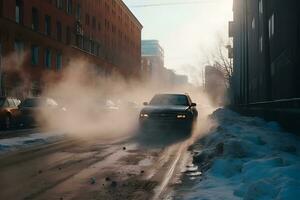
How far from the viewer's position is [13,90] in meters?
37.6

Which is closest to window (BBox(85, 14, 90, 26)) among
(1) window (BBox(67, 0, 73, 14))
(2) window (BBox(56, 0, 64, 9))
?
(1) window (BBox(67, 0, 73, 14))

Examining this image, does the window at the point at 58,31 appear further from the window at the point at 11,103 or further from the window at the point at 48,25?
the window at the point at 11,103

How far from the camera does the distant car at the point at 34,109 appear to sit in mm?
25750

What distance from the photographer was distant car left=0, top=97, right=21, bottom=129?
24438mm

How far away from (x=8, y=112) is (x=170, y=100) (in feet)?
28.7

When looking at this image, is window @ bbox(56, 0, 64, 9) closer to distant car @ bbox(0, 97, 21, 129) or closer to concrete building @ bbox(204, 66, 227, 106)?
distant car @ bbox(0, 97, 21, 129)

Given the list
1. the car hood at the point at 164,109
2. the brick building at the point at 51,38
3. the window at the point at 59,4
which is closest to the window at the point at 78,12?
A: the brick building at the point at 51,38

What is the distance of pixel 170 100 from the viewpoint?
801 inches

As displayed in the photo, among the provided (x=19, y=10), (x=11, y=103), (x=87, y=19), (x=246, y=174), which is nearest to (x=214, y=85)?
(x=87, y=19)

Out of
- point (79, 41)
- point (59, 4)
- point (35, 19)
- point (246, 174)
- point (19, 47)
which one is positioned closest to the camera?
point (246, 174)

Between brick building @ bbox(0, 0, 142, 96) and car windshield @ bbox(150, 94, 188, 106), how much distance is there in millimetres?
17969

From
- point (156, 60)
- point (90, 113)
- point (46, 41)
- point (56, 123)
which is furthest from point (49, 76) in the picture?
point (156, 60)

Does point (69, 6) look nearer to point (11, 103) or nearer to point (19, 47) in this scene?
point (19, 47)

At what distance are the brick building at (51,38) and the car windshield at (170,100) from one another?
17969 mm
